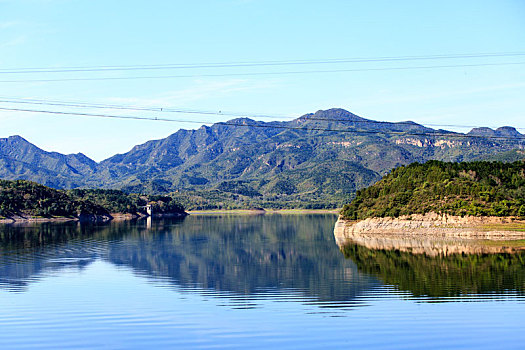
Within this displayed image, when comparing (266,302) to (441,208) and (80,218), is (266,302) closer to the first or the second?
(441,208)

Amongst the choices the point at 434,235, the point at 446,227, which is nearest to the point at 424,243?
the point at 434,235

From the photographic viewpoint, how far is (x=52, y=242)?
223 ft

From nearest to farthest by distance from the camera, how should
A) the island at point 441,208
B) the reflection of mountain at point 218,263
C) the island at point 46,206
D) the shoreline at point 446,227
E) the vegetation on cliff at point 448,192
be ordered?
the reflection of mountain at point 218,263
the shoreline at point 446,227
the island at point 441,208
the vegetation on cliff at point 448,192
the island at point 46,206

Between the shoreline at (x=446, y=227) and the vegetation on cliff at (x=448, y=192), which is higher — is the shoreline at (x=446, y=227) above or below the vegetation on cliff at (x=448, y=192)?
below

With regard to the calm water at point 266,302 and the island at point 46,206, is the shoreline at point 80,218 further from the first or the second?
the calm water at point 266,302

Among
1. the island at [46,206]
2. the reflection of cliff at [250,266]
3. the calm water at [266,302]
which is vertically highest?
the island at [46,206]

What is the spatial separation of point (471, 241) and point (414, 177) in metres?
21.1

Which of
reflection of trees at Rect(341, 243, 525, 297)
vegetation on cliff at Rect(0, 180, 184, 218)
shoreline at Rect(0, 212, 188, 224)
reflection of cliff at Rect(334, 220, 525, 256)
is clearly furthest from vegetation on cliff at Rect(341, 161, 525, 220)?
vegetation on cliff at Rect(0, 180, 184, 218)

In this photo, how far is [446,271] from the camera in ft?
121

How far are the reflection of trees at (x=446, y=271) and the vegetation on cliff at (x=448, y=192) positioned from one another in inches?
679

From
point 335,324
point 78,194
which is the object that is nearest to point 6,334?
point 335,324

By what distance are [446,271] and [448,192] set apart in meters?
33.8

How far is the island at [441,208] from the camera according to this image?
60800mm

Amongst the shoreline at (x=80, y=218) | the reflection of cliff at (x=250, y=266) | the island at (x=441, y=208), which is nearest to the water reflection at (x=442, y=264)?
the island at (x=441, y=208)
